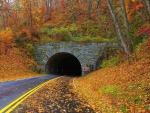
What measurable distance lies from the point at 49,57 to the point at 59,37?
3.60 metres

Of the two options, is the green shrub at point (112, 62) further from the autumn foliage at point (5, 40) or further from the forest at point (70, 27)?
the autumn foliage at point (5, 40)

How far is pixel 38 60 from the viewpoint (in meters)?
29.9

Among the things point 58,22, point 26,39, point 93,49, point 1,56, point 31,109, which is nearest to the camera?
point 31,109

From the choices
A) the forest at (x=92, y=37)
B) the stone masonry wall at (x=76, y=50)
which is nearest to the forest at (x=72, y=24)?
the forest at (x=92, y=37)

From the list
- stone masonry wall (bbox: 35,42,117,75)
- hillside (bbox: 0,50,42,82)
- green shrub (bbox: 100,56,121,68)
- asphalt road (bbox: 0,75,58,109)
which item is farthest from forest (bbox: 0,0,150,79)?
asphalt road (bbox: 0,75,58,109)

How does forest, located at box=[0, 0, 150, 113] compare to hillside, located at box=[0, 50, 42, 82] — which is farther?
Result: hillside, located at box=[0, 50, 42, 82]

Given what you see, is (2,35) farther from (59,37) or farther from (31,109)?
(31,109)

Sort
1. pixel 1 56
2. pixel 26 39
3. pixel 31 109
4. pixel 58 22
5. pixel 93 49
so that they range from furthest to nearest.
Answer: pixel 58 22
pixel 26 39
pixel 93 49
pixel 1 56
pixel 31 109

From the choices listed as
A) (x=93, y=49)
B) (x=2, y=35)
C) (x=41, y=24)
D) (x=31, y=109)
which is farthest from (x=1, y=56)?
(x=31, y=109)

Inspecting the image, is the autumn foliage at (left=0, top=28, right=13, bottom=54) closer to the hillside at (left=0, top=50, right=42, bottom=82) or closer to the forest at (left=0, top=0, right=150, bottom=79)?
the forest at (left=0, top=0, right=150, bottom=79)

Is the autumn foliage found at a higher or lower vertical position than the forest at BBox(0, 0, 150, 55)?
lower

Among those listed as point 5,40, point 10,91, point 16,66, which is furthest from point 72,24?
point 10,91

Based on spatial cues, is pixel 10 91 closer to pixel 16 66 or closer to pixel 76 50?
pixel 16 66

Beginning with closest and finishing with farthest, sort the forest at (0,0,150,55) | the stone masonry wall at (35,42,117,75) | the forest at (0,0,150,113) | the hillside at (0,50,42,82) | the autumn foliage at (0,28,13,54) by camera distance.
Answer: the forest at (0,0,150,113)
the hillside at (0,50,42,82)
the autumn foliage at (0,28,13,54)
the forest at (0,0,150,55)
the stone masonry wall at (35,42,117,75)
